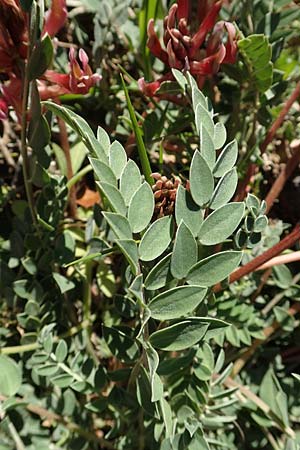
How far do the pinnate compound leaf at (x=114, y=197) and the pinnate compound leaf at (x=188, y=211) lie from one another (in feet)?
0.22

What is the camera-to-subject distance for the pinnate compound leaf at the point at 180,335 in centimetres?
75

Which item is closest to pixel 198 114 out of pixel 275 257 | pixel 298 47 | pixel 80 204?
pixel 275 257

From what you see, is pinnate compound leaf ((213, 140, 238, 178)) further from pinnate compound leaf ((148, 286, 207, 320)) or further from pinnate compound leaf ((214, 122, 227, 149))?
pinnate compound leaf ((148, 286, 207, 320))

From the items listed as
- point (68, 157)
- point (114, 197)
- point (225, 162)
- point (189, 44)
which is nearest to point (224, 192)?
point (225, 162)

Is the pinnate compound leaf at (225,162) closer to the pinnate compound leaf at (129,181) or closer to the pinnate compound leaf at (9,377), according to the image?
the pinnate compound leaf at (129,181)

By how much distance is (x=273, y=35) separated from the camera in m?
1.12

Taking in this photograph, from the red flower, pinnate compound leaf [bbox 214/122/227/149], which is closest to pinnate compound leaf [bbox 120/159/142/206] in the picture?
pinnate compound leaf [bbox 214/122/227/149]

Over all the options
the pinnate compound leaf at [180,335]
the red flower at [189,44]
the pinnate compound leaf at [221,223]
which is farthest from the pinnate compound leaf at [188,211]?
the red flower at [189,44]

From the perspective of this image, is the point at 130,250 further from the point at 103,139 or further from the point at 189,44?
the point at 189,44

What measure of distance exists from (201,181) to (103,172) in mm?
120

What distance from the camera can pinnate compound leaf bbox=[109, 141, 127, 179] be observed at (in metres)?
0.77

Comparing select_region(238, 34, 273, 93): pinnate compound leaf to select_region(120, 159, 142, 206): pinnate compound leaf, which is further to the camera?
select_region(238, 34, 273, 93): pinnate compound leaf

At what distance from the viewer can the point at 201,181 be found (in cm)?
75

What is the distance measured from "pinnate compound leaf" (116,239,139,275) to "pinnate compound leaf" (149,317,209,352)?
9cm
